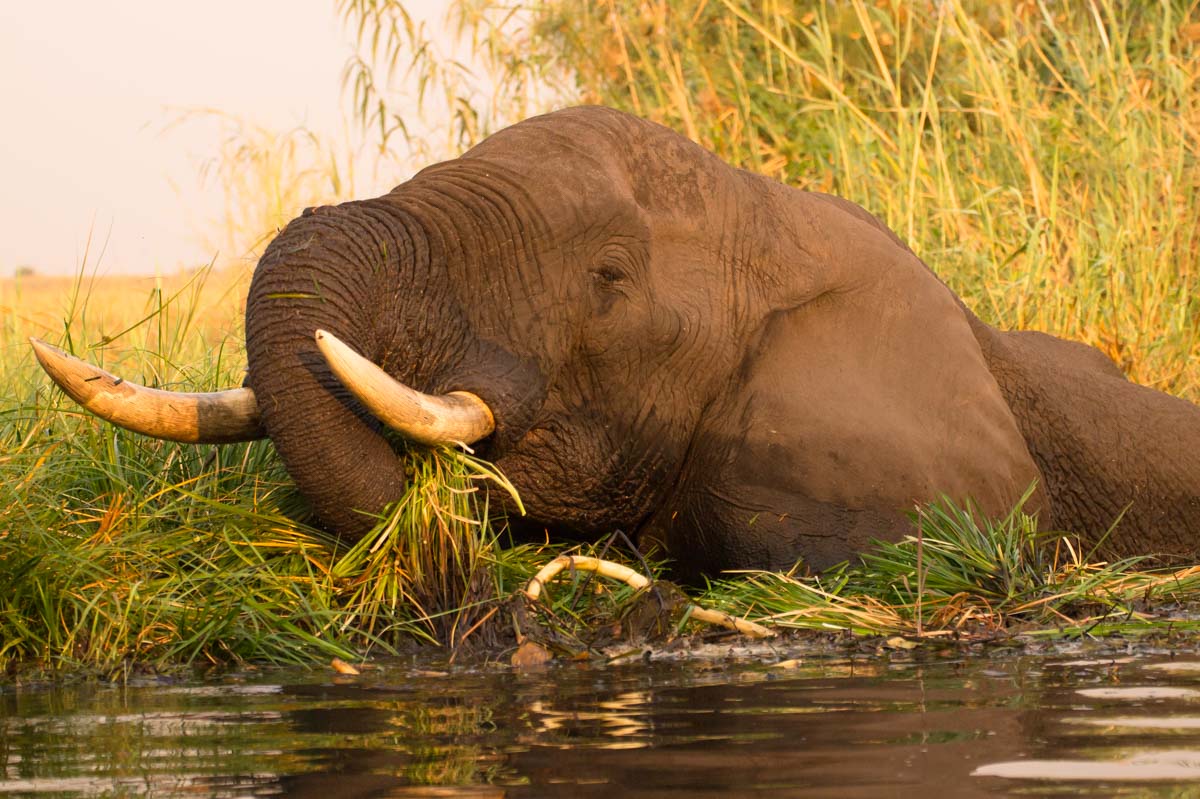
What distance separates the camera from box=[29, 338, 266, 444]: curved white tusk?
4.94 meters

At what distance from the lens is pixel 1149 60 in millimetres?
11242

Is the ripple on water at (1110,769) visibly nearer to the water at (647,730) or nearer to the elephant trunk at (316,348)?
the water at (647,730)

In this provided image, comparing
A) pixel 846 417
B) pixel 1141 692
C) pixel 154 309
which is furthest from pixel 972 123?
pixel 1141 692

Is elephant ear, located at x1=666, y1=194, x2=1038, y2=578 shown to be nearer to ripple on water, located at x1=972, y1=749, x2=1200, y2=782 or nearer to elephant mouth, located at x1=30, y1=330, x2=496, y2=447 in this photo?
elephant mouth, located at x1=30, y1=330, x2=496, y2=447

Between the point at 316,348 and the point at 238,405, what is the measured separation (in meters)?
0.37

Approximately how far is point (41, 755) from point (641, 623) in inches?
70.9

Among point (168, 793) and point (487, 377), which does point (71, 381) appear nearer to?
point (487, 377)

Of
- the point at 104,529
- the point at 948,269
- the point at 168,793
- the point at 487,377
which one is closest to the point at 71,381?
the point at 104,529

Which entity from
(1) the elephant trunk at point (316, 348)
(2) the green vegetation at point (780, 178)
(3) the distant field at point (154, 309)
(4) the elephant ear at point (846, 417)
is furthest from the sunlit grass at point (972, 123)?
(1) the elephant trunk at point (316, 348)

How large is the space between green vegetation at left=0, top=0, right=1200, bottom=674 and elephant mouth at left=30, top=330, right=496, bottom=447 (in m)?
0.18

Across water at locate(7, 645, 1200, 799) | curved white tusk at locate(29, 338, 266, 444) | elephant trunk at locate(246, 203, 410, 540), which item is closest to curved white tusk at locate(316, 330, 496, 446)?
elephant trunk at locate(246, 203, 410, 540)

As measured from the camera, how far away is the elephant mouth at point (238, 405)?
15.5ft

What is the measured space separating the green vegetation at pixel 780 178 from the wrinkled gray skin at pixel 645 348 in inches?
8.1

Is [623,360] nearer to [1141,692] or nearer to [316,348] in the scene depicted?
[316,348]
